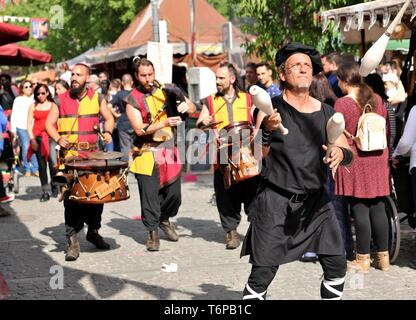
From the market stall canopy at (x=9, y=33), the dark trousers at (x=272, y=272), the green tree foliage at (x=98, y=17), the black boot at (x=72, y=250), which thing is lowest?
the black boot at (x=72, y=250)

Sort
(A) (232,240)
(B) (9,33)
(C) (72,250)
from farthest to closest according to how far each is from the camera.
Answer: (A) (232,240), (C) (72,250), (B) (9,33)

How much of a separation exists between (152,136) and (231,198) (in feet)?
3.72

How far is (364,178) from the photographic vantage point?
23.1 feet

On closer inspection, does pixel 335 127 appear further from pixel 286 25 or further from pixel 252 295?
pixel 286 25

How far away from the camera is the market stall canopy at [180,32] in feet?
79.3

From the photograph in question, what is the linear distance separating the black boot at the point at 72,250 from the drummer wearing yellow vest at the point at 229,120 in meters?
1.60

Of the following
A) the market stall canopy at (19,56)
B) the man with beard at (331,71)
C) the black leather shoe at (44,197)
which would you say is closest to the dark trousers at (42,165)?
the black leather shoe at (44,197)

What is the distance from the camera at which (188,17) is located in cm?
2573

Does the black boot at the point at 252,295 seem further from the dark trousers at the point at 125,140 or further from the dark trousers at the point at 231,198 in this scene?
the dark trousers at the point at 125,140

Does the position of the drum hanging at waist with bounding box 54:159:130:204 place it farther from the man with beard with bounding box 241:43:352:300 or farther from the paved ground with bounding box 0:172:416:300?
the man with beard with bounding box 241:43:352:300

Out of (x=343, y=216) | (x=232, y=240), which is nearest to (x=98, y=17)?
(x=232, y=240)

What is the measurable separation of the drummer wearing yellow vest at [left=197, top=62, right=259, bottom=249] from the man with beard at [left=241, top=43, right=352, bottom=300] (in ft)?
11.1
